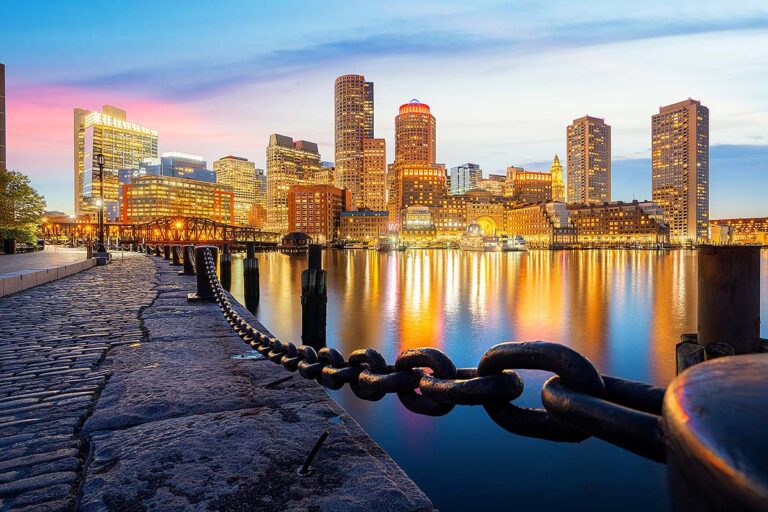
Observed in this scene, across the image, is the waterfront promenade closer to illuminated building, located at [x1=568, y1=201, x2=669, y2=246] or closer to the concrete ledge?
the concrete ledge

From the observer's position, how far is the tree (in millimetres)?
39406

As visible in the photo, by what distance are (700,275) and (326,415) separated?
309cm

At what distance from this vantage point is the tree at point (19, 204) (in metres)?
39.4

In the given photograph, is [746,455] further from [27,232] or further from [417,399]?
[27,232]

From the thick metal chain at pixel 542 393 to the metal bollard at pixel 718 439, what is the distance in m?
0.09

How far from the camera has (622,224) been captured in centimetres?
17738

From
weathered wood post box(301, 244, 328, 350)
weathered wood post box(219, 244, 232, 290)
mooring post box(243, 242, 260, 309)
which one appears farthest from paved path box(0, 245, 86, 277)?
weathered wood post box(301, 244, 328, 350)

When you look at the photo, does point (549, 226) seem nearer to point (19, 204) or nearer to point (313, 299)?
point (19, 204)

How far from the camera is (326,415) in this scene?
3947 mm

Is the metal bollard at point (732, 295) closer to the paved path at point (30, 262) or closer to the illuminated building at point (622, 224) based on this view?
the paved path at point (30, 262)

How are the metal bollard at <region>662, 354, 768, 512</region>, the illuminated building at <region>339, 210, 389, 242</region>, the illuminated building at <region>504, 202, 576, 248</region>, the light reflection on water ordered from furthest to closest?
the illuminated building at <region>339, 210, 389, 242</region> < the illuminated building at <region>504, 202, 576, 248</region> < the light reflection on water < the metal bollard at <region>662, 354, 768, 512</region>

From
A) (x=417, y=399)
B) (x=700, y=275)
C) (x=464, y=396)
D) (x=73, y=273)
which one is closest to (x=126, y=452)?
(x=417, y=399)

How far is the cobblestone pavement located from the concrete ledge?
2.09 m

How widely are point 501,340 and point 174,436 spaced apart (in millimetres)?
16374
